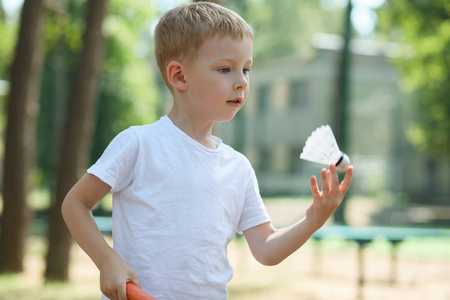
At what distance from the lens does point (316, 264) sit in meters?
12.1

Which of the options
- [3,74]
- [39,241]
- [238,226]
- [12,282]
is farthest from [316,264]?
[3,74]

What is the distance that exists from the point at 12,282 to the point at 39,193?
117ft

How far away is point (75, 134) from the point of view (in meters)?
9.66

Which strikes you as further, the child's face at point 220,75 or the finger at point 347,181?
the child's face at point 220,75

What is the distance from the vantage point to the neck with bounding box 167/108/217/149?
2258 mm

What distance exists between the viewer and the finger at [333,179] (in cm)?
201

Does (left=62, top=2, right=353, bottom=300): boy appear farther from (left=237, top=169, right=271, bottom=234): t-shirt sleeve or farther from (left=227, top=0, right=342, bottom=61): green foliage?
(left=227, top=0, right=342, bottom=61): green foliage

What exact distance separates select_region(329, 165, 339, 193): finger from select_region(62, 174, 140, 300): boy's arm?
2.06 ft

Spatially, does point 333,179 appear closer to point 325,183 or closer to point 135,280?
point 325,183

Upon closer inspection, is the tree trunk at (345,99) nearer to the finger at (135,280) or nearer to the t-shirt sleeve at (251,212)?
the t-shirt sleeve at (251,212)

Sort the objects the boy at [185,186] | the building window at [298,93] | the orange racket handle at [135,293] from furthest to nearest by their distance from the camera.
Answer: the building window at [298,93]
the boy at [185,186]
the orange racket handle at [135,293]

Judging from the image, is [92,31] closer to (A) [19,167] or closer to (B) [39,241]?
(A) [19,167]

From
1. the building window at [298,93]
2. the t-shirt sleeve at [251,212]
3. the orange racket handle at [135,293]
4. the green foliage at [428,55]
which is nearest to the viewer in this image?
the orange racket handle at [135,293]

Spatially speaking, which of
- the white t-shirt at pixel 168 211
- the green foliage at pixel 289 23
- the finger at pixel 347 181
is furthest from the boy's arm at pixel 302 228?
the green foliage at pixel 289 23
